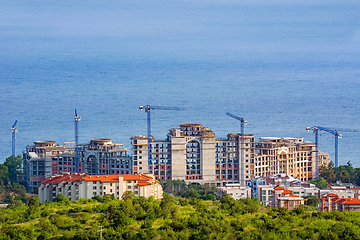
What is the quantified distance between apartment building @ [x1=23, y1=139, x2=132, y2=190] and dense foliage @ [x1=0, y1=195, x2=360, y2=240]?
13.0m

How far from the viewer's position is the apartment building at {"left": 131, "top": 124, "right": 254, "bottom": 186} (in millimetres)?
40156

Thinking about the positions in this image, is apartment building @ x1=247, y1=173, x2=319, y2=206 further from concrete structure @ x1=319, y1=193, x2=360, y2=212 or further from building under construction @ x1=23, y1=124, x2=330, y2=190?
building under construction @ x1=23, y1=124, x2=330, y2=190

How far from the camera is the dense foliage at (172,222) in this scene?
23266 millimetres

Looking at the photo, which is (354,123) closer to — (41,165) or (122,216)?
(41,165)

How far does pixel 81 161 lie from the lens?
41.1 m

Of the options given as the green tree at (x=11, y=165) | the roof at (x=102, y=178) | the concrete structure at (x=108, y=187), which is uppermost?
the green tree at (x=11, y=165)

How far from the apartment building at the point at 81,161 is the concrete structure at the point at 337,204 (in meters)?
11.8

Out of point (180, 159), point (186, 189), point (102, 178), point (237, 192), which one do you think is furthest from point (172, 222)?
point (180, 159)

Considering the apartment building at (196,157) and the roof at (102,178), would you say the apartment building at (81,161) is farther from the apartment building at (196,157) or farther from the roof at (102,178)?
the roof at (102,178)

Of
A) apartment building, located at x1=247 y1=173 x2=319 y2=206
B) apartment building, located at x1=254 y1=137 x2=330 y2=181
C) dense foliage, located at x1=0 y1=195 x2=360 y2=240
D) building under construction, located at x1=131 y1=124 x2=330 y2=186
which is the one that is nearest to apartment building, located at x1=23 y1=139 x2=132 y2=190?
building under construction, located at x1=131 y1=124 x2=330 y2=186

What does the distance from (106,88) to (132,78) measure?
6.87m

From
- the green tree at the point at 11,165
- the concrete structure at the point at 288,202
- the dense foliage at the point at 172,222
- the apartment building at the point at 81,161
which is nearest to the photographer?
the dense foliage at the point at 172,222

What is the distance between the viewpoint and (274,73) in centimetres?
9194

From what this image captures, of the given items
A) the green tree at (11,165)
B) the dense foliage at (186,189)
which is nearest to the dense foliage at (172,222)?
the dense foliage at (186,189)
